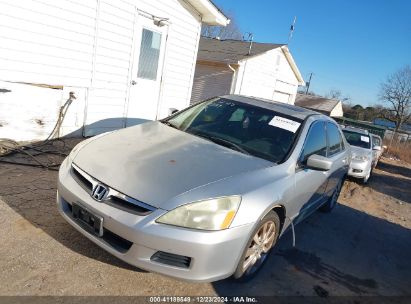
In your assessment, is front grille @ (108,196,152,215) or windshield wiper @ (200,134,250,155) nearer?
front grille @ (108,196,152,215)

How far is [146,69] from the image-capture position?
833cm

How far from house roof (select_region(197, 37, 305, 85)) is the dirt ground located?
11751mm

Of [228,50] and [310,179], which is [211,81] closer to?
[228,50]

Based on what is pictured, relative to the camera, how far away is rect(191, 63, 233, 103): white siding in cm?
1645

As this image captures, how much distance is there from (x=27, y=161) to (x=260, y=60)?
14.0 m

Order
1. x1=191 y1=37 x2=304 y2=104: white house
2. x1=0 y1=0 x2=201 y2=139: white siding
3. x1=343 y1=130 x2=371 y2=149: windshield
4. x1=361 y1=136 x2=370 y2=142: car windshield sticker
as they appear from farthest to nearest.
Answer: x1=191 y1=37 x2=304 y2=104: white house, x1=361 y1=136 x2=370 y2=142: car windshield sticker, x1=343 y1=130 x2=371 y2=149: windshield, x1=0 y1=0 x2=201 y2=139: white siding

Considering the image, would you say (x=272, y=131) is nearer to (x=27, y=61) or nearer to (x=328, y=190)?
(x=328, y=190)

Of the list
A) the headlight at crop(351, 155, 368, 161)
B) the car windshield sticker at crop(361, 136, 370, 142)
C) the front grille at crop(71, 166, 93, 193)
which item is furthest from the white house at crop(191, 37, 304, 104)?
the front grille at crop(71, 166, 93, 193)

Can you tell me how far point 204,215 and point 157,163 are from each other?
0.69 meters

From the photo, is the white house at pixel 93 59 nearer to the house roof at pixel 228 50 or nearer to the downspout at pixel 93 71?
the downspout at pixel 93 71

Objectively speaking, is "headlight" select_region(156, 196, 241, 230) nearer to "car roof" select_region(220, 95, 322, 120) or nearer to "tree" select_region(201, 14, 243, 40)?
"car roof" select_region(220, 95, 322, 120)

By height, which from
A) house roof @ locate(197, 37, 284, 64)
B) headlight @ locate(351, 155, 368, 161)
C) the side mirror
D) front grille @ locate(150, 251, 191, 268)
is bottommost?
headlight @ locate(351, 155, 368, 161)

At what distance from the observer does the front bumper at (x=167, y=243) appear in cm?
244

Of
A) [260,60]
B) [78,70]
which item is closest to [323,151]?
[78,70]
